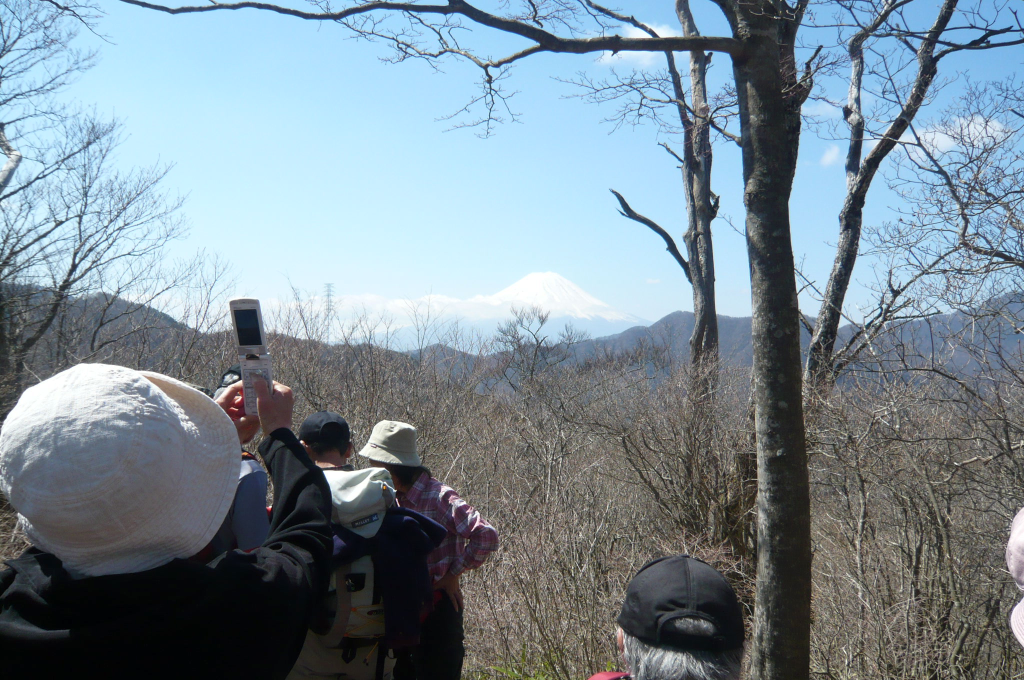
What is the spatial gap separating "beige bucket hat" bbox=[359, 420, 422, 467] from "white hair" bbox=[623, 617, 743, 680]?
2.29m

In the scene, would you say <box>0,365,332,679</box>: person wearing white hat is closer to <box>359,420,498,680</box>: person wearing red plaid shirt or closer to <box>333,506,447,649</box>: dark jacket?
<box>333,506,447,649</box>: dark jacket

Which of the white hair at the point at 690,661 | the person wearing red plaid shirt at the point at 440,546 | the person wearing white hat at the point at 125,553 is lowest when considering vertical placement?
the person wearing red plaid shirt at the point at 440,546

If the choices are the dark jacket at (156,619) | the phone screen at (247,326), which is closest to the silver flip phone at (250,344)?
the phone screen at (247,326)

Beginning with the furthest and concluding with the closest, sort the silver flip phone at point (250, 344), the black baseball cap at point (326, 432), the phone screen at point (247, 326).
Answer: the black baseball cap at point (326, 432), the phone screen at point (247, 326), the silver flip phone at point (250, 344)

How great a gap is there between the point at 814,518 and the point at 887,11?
22.8ft

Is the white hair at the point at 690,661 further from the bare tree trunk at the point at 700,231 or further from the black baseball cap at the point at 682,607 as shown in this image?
the bare tree trunk at the point at 700,231

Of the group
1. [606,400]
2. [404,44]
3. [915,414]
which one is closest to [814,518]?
[915,414]

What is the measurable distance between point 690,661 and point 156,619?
102 cm

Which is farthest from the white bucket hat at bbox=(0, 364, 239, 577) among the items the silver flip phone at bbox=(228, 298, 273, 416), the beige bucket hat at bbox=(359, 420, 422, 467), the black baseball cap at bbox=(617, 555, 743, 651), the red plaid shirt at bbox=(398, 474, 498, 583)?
the beige bucket hat at bbox=(359, 420, 422, 467)

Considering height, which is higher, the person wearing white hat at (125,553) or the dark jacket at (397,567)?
the person wearing white hat at (125,553)

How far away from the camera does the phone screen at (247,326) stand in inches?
81.7

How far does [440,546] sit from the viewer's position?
3.41 meters

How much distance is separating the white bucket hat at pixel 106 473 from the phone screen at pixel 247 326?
0.72 metres

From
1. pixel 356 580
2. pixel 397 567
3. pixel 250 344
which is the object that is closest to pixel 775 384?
pixel 397 567
